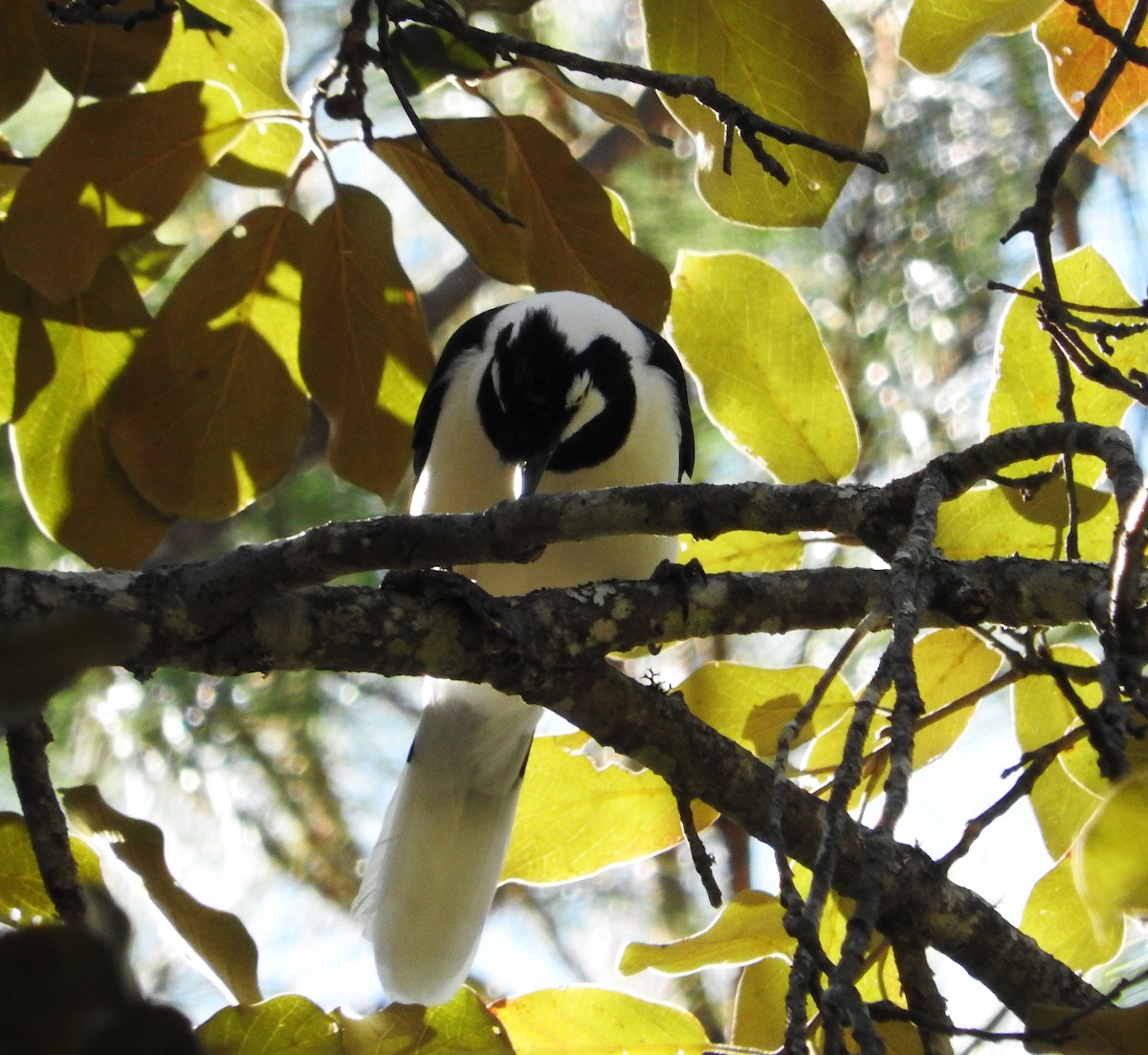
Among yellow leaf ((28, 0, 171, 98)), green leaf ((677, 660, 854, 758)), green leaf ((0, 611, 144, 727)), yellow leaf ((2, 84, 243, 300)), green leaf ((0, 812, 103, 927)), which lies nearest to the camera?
green leaf ((0, 611, 144, 727))

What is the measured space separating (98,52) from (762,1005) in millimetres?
1793

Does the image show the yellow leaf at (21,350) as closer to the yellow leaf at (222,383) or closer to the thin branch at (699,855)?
the yellow leaf at (222,383)

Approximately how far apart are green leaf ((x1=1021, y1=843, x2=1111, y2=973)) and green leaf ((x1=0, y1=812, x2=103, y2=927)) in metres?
1.39

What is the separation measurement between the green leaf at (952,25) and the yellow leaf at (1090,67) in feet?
0.90

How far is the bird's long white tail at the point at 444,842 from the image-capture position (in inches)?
104

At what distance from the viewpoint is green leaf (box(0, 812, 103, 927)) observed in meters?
1.56

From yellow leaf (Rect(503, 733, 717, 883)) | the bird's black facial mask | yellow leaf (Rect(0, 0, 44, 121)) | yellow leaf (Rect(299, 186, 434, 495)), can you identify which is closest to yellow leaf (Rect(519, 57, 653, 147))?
yellow leaf (Rect(299, 186, 434, 495))

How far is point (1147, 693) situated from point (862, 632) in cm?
33

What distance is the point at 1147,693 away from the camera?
1256mm

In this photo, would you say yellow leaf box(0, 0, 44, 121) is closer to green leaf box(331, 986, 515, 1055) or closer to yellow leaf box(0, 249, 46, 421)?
yellow leaf box(0, 249, 46, 421)

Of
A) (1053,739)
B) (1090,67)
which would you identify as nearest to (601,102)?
(1090,67)

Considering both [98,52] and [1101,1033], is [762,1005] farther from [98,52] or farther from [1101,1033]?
[98,52]

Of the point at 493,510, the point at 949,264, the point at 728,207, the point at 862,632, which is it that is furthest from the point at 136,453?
the point at 949,264

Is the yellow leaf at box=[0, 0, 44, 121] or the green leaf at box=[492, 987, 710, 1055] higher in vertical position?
the yellow leaf at box=[0, 0, 44, 121]
